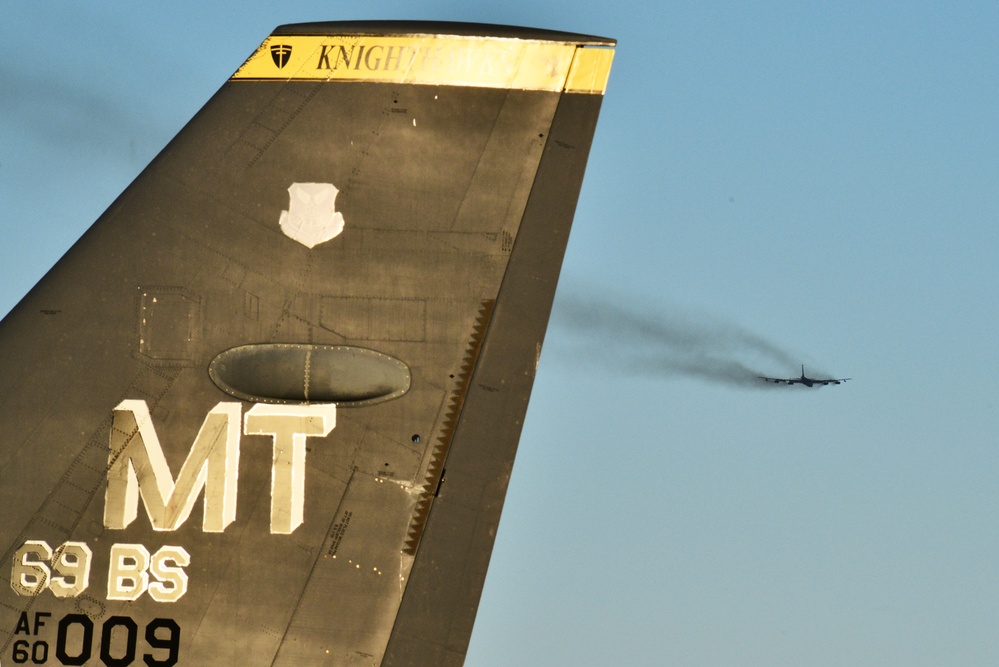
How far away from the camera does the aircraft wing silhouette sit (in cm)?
809

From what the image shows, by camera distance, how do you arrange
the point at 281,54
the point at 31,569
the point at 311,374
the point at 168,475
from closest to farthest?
the point at 31,569 < the point at 168,475 < the point at 311,374 < the point at 281,54

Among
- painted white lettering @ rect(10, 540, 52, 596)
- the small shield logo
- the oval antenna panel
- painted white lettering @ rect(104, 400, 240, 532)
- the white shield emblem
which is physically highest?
the small shield logo

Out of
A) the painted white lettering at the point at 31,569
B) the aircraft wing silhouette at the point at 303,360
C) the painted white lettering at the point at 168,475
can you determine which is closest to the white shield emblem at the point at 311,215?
the aircraft wing silhouette at the point at 303,360

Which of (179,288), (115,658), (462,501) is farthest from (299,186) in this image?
(115,658)

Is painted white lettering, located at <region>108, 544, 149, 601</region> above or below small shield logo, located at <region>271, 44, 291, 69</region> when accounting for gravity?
below

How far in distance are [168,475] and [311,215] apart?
1.86 meters

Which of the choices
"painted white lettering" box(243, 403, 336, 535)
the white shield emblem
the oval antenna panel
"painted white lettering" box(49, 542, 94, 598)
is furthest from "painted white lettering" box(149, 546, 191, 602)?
the white shield emblem

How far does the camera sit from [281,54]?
28.9ft

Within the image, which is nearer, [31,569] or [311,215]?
[31,569]

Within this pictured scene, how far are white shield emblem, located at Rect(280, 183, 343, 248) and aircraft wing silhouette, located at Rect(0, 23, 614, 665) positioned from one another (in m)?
0.01

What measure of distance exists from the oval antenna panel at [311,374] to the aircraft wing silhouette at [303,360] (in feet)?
0.05

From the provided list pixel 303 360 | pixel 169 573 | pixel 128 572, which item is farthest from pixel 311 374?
pixel 128 572

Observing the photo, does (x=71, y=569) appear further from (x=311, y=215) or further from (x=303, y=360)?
(x=311, y=215)

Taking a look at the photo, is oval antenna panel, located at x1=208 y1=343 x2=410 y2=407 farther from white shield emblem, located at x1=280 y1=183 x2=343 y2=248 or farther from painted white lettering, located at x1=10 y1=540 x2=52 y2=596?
painted white lettering, located at x1=10 y1=540 x2=52 y2=596
